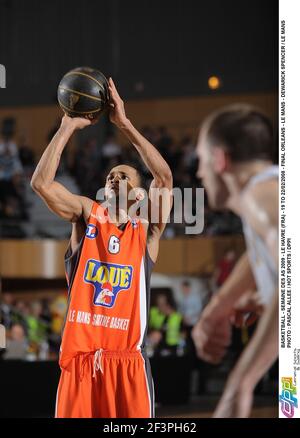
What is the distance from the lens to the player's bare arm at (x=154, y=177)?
4883 millimetres

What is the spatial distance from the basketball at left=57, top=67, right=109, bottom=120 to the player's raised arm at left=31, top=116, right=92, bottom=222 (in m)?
0.05

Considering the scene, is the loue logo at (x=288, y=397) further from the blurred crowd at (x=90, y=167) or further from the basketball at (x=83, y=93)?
the basketball at (x=83, y=93)

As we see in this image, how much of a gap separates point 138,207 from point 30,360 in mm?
2653

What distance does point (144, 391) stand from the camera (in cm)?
477

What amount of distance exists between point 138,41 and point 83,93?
5.01 ft

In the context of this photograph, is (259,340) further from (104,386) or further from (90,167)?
(90,167)

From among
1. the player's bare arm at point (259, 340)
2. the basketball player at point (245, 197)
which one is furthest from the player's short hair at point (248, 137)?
the player's bare arm at point (259, 340)

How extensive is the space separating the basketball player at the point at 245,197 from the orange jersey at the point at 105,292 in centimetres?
44

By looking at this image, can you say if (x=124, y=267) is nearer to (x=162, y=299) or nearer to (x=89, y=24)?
(x=89, y=24)

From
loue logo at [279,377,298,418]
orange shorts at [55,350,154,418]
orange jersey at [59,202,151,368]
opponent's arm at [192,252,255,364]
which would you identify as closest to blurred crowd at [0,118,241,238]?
orange jersey at [59,202,151,368]

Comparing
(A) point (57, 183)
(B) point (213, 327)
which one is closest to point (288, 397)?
(B) point (213, 327)

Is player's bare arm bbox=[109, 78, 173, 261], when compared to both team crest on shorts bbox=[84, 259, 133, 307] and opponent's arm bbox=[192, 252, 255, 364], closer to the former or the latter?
team crest on shorts bbox=[84, 259, 133, 307]

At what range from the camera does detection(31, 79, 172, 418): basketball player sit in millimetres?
4723
